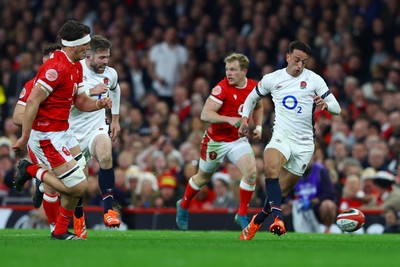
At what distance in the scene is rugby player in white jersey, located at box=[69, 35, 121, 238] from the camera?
14.9 metres

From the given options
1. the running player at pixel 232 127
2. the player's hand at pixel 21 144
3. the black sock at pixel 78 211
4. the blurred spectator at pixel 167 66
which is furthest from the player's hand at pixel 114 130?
the blurred spectator at pixel 167 66

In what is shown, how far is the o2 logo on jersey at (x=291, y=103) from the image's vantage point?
14750 mm

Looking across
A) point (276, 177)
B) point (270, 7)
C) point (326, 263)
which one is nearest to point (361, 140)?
point (270, 7)

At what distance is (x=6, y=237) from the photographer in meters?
14.2

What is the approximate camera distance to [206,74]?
2473cm

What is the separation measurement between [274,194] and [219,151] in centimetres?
211

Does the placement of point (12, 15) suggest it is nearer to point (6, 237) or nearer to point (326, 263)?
point (6, 237)

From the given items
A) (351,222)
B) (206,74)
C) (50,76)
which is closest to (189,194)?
(351,222)

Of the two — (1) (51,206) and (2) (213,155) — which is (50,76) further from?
(2) (213,155)

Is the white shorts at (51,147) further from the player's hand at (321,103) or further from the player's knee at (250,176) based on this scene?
the player's knee at (250,176)

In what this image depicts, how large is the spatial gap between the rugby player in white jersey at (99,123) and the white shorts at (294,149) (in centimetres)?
213

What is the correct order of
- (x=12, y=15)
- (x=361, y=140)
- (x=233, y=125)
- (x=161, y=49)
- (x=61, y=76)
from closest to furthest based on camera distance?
(x=61, y=76)
(x=233, y=125)
(x=361, y=140)
(x=161, y=49)
(x=12, y=15)

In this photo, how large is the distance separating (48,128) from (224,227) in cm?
671

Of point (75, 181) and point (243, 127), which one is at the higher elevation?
point (243, 127)
